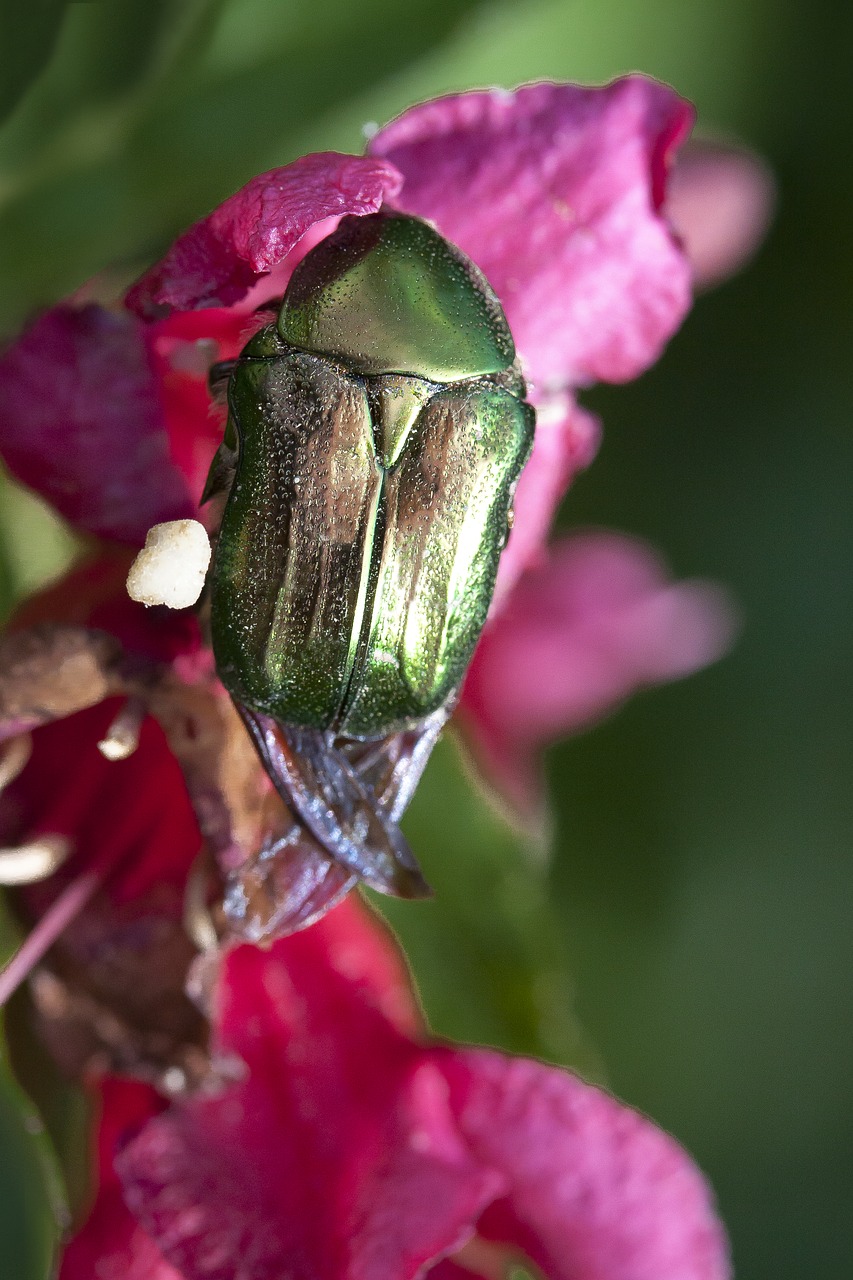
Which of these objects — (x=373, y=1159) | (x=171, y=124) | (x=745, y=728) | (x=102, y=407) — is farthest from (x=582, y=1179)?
(x=745, y=728)

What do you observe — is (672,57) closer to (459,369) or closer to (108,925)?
(459,369)

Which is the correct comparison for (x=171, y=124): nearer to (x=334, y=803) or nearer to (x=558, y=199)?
(x=558, y=199)

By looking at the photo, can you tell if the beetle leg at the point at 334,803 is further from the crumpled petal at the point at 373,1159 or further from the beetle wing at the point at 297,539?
the crumpled petal at the point at 373,1159

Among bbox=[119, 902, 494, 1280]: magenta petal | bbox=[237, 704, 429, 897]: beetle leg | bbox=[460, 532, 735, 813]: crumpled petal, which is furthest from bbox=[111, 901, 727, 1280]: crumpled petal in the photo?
bbox=[460, 532, 735, 813]: crumpled petal

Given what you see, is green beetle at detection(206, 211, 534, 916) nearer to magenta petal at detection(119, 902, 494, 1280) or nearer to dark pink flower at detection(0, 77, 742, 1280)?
dark pink flower at detection(0, 77, 742, 1280)

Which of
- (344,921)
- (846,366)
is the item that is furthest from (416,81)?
(846,366)

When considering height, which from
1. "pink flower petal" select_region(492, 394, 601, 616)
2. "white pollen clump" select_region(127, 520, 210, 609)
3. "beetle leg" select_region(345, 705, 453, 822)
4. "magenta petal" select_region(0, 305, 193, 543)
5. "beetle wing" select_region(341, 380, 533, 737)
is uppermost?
"magenta petal" select_region(0, 305, 193, 543)

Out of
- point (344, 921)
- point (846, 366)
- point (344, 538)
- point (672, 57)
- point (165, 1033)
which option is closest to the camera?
point (344, 538)
